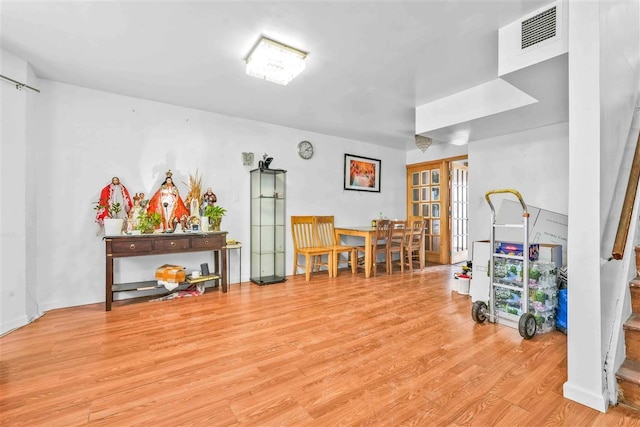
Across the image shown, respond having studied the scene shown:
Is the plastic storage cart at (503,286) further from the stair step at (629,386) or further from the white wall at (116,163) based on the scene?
the white wall at (116,163)

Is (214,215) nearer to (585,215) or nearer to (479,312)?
Answer: (479,312)

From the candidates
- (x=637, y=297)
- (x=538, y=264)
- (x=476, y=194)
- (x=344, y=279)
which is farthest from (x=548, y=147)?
(x=344, y=279)

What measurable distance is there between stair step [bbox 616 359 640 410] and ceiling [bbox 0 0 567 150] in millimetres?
2073

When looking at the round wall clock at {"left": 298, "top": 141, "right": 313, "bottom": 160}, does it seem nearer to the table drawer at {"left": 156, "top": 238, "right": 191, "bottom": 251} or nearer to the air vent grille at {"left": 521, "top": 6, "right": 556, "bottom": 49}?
the table drawer at {"left": 156, "top": 238, "right": 191, "bottom": 251}

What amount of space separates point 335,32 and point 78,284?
146 inches

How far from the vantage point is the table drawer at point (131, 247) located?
10.3 feet

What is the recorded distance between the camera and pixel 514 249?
261 cm

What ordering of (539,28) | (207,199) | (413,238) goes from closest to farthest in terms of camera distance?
(539,28) < (207,199) < (413,238)

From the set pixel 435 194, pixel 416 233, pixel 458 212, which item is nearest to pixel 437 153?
pixel 435 194

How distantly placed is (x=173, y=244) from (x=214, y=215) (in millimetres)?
623

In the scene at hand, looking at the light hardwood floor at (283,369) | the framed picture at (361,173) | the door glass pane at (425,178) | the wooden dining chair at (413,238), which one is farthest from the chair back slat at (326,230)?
the door glass pane at (425,178)

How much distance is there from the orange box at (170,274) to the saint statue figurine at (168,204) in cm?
52

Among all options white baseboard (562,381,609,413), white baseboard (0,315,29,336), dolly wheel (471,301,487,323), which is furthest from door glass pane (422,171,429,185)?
white baseboard (0,315,29,336)

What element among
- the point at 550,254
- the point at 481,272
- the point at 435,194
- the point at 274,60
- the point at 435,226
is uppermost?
the point at 274,60
